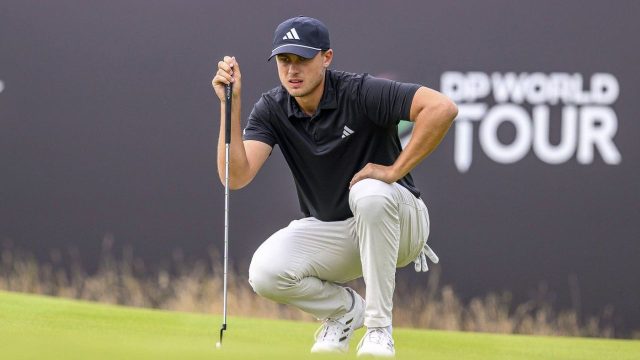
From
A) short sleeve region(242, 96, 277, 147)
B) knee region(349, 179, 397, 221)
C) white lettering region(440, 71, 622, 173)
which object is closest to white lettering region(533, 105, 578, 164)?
white lettering region(440, 71, 622, 173)

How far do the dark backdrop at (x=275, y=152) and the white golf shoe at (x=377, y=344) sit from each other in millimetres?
2156

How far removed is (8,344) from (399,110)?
1.39 metres

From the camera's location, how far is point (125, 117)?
5.71 meters

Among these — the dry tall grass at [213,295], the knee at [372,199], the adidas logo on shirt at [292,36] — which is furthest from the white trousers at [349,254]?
the dry tall grass at [213,295]

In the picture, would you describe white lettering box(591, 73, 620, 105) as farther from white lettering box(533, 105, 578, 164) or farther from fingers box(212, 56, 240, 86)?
fingers box(212, 56, 240, 86)

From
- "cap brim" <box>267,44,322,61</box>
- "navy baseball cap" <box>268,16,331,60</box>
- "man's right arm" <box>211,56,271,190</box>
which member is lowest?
"man's right arm" <box>211,56,271,190</box>

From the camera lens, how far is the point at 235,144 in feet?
11.6

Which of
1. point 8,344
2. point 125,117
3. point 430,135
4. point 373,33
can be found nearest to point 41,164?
point 125,117

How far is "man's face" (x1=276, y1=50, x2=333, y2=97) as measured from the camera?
3545 millimetres

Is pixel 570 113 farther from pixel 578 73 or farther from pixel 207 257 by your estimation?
pixel 207 257

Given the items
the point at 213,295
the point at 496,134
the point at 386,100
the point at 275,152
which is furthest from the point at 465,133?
the point at 386,100

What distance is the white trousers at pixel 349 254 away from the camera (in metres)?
3.39

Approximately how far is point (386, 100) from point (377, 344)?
0.71 m

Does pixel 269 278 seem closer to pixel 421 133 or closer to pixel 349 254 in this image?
pixel 349 254
